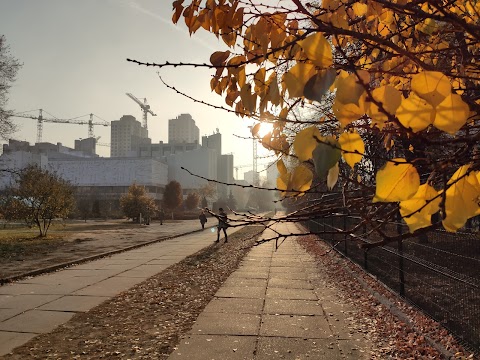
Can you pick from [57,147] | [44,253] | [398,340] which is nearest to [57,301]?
[398,340]

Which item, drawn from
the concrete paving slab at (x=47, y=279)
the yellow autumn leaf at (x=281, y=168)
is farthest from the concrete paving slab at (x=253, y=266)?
the yellow autumn leaf at (x=281, y=168)

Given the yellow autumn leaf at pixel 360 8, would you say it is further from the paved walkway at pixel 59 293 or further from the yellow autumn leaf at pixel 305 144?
the paved walkway at pixel 59 293

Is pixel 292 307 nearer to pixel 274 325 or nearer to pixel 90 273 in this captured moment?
pixel 274 325

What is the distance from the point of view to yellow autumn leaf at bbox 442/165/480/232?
1.04 meters

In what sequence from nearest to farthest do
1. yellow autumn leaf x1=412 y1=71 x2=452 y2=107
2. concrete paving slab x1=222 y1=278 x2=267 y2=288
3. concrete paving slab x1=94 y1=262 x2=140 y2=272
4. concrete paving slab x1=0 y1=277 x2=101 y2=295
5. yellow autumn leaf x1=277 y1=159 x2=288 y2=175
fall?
1. yellow autumn leaf x1=412 y1=71 x2=452 y2=107
2. yellow autumn leaf x1=277 y1=159 x2=288 y2=175
3. concrete paving slab x1=0 y1=277 x2=101 y2=295
4. concrete paving slab x1=222 y1=278 x2=267 y2=288
5. concrete paving slab x1=94 y1=262 x2=140 y2=272

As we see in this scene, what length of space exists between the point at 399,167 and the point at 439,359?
4394 mm

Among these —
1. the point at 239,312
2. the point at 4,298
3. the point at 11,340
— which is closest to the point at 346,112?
the point at 11,340

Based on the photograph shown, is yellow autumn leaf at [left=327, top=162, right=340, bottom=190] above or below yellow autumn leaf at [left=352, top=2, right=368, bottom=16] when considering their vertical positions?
below

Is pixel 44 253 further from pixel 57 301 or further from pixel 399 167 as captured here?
pixel 399 167

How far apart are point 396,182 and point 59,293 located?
26.5ft

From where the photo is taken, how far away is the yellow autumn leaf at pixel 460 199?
3.41ft

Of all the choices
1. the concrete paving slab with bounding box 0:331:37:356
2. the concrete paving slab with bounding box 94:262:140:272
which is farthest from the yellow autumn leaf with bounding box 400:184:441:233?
the concrete paving slab with bounding box 94:262:140:272

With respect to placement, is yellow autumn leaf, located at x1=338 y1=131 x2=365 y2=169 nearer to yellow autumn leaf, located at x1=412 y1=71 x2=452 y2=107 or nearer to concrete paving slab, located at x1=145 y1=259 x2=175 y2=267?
yellow autumn leaf, located at x1=412 y1=71 x2=452 y2=107

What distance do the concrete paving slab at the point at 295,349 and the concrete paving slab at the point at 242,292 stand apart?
2476mm
